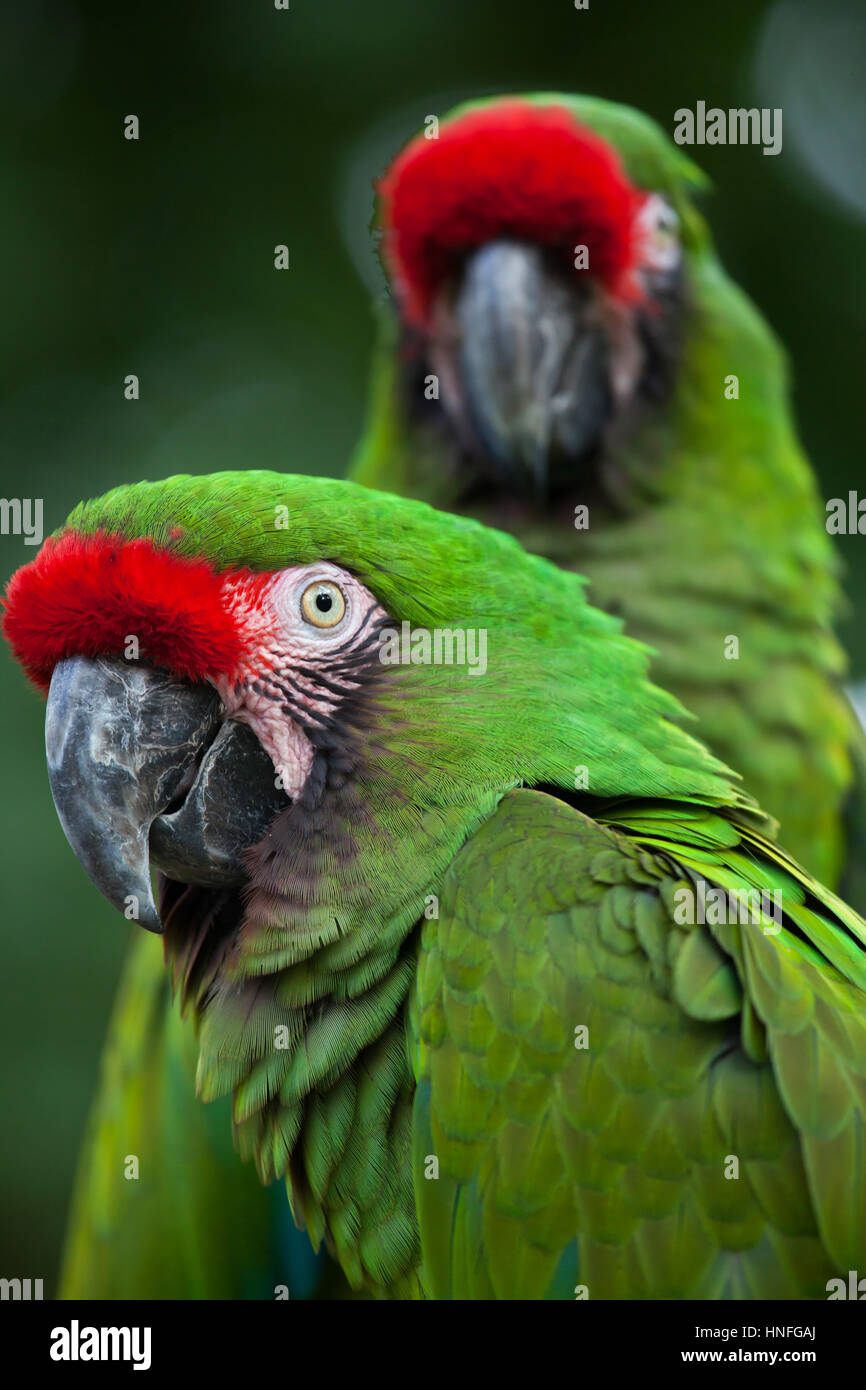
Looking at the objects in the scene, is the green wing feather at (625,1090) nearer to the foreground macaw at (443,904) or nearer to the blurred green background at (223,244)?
the foreground macaw at (443,904)

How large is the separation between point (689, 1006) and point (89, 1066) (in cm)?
258

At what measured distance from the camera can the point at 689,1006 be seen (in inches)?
46.1

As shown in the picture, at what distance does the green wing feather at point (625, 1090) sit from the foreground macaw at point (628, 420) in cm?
94

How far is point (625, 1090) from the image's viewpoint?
1.17 metres

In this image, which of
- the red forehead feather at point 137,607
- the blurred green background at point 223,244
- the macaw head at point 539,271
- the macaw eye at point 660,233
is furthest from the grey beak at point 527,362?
the blurred green background at point 223,244

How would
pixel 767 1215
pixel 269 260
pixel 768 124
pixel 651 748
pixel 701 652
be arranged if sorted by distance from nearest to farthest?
pixel 767 1215 → pixel 651 748 → pixel 701 652 → pixel 768 124 → pixel 269 260

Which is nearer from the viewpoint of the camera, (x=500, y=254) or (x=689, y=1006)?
(x=689, y=1006)

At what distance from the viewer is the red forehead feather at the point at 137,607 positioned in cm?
128

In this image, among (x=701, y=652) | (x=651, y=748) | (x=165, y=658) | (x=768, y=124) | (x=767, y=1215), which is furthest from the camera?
(x=768, y=124)

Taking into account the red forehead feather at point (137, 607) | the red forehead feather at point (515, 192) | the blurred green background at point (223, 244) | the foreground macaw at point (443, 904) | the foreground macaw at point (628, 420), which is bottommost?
the foreground macaw at point (443, 904)

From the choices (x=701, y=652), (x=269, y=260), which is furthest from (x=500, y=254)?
(x=269, y=260)

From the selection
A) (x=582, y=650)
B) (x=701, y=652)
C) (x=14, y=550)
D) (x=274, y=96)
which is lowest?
(x=582, y=650)
